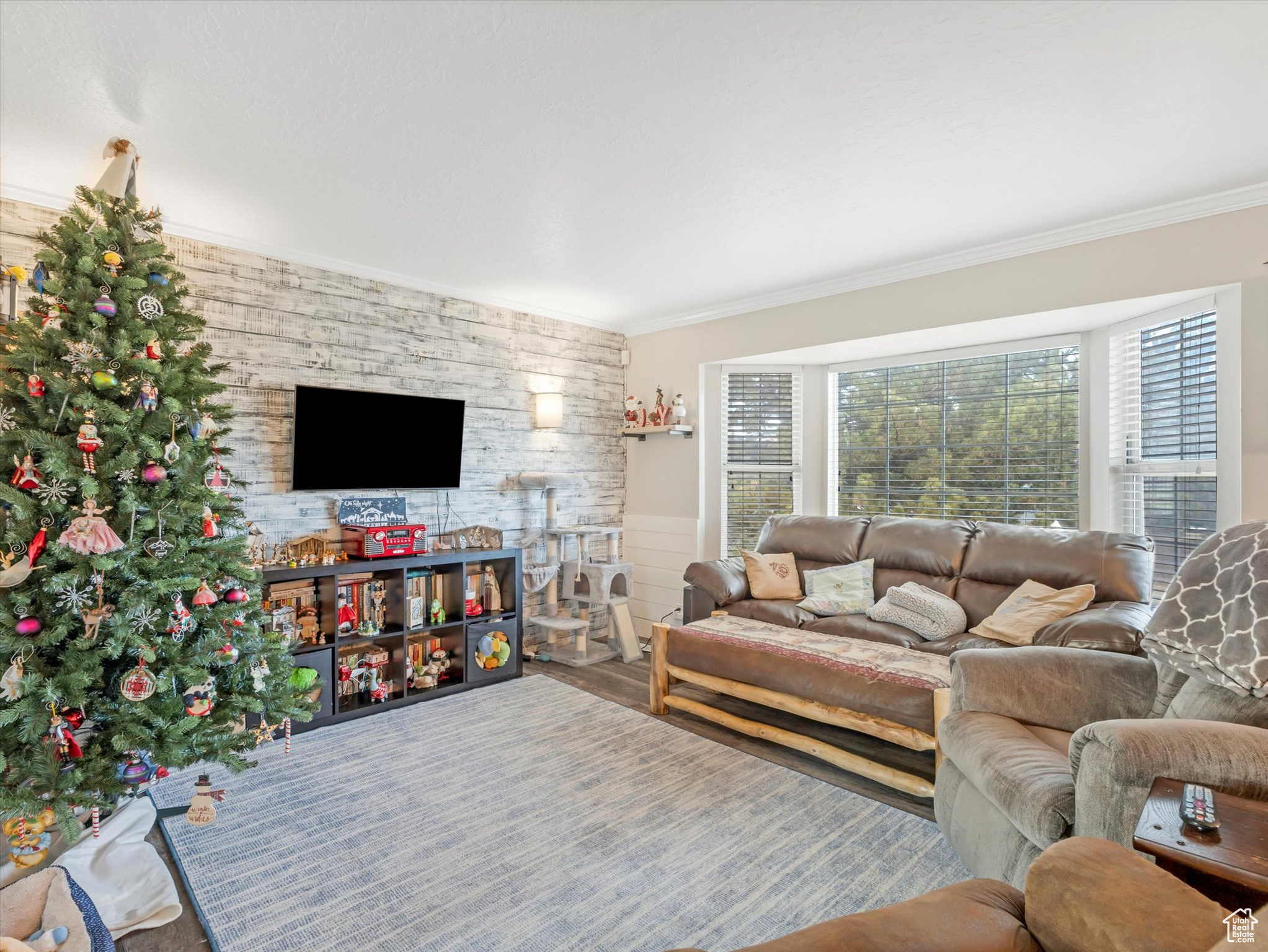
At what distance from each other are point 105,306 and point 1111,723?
298 centimetres

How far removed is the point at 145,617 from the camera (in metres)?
2.14

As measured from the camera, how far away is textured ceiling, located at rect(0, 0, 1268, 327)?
1.78 metres

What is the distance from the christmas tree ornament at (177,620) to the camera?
219 cm

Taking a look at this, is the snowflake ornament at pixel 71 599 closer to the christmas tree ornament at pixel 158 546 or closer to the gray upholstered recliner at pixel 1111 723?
the christmas tree ornament at pixel 158 546

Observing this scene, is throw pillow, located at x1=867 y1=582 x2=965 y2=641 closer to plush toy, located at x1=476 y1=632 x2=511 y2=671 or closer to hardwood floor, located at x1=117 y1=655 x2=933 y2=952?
hardwood floor, located at x1=117 y1=655 x2=933 y2=952

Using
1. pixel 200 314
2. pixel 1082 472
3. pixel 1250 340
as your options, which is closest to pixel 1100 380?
pixel 1082 472

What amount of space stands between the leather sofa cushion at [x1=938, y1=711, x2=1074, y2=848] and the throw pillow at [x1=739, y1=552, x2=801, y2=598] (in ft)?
5.72

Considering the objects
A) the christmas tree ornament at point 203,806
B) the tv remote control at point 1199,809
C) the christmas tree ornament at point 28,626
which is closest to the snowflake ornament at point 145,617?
the christmas tree ornament at point 28,626

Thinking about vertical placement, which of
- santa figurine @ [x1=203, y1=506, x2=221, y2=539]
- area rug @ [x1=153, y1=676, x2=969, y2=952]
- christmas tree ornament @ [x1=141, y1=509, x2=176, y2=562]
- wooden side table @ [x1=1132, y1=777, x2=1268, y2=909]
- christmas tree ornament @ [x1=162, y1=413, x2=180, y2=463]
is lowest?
area rug @ [x1=153, y1=676, x2=969, y2=952]

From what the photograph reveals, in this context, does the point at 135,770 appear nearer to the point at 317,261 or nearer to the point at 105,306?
the point at 105,306

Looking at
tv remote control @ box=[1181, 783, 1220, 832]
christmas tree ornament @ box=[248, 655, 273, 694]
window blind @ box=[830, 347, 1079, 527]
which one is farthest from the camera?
window blind @ box=[830, 347, 1079, 527]

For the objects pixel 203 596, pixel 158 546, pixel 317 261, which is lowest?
pixel 203 596

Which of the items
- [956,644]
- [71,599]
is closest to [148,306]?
[71,599]

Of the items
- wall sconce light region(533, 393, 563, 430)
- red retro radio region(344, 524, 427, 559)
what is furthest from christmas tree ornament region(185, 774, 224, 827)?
wall sconce light region(533, 393, 563, 430)
